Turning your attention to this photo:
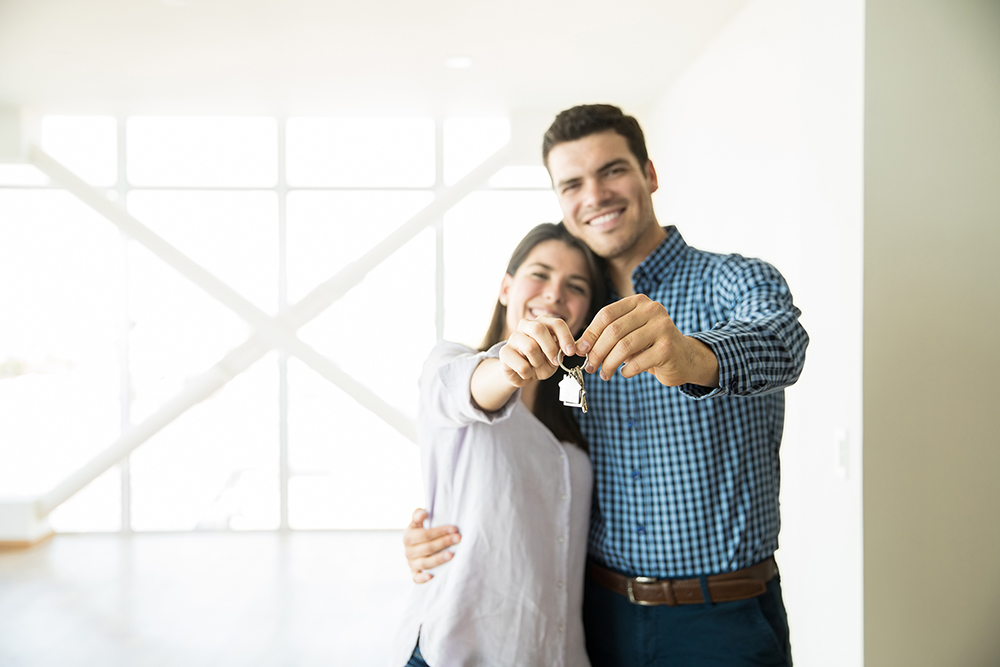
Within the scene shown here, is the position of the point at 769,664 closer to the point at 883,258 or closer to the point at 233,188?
the point at 883,258

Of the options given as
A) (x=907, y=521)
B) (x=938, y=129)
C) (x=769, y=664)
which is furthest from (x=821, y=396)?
(x=769, y=664)

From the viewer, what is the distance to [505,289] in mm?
1533

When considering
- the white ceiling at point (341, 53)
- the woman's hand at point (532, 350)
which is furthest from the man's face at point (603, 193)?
the white ceiling at point (341, 53)

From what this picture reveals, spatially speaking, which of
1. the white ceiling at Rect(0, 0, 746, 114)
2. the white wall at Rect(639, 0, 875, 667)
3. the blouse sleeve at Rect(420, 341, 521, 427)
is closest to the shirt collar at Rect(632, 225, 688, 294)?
the blouse sleeve at Rect(420, 341, 521, 427)

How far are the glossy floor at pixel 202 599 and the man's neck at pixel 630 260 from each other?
304 cm

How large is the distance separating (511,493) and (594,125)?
83cm

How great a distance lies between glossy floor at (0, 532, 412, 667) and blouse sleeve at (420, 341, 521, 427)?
9.57ft

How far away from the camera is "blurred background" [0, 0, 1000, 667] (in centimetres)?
201

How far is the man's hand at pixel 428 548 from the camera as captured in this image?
53.9 inches

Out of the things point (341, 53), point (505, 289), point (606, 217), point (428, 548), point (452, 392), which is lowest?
point (428, 548)

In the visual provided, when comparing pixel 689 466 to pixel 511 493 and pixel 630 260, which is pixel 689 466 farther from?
pixel 630 260

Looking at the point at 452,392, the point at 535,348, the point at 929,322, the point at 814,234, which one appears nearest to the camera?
the point at 535,348

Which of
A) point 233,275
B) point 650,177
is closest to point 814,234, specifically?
point 650,177

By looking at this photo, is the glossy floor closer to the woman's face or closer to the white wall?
the white wall
